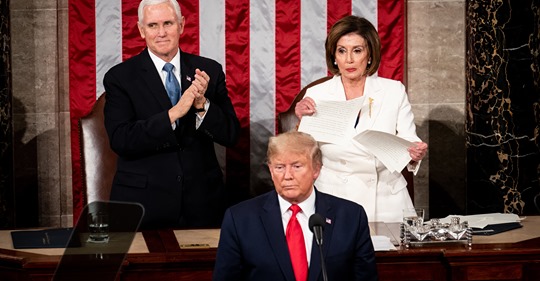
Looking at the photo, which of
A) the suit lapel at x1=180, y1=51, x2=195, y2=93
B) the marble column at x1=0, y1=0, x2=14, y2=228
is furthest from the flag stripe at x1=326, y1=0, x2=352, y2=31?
the marble column at x1=0, y1=0, x2=14, y2=228

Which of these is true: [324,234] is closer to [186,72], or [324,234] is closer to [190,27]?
[186,72]

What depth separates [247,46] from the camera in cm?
661

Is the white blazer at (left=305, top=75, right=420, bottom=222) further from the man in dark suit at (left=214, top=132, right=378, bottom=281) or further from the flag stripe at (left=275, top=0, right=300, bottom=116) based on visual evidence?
the flag stripe at (left=275, top=0, right=300, bottom=116)

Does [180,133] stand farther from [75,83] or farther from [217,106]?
[75,83]

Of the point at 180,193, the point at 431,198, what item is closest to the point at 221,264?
the point at 180,193

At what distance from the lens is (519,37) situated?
20.6 feet

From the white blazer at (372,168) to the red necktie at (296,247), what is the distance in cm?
124

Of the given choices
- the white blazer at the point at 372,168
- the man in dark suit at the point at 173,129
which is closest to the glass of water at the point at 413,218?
the white blazer at the point at 372,168

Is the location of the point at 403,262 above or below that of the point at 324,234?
below

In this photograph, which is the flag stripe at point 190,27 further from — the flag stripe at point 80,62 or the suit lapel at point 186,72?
the suit lapel at point 186,72

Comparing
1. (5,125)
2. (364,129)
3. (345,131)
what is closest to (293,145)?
(345,131)

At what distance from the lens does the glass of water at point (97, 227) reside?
2.44 metres

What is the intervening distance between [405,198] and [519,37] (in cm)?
185

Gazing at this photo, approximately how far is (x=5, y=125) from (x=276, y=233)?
10.6ft
